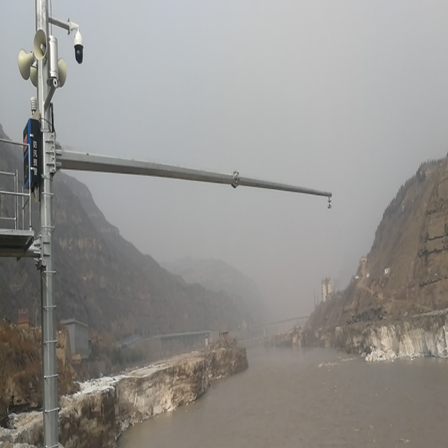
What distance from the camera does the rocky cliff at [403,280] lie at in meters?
49.7

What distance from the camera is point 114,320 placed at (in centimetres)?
4219

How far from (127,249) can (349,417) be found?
35.8m

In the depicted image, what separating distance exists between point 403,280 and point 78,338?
39.3m

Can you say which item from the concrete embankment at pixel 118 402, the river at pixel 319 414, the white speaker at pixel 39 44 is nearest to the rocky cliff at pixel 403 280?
the river at pixel 319 414

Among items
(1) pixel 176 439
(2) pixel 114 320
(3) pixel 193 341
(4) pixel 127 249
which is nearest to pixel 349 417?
(1) pixel 176 439

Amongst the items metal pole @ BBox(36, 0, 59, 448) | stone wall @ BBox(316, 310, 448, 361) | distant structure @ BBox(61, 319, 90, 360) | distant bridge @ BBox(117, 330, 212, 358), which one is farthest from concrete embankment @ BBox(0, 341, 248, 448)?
stone wall @ BBox(316, 310, 448, 361)

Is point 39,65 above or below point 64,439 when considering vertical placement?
above

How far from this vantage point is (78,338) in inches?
1312

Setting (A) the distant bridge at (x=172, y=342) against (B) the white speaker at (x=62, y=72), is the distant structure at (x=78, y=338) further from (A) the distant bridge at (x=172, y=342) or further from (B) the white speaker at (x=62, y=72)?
(B) the white speaker at (x=62, y=72)

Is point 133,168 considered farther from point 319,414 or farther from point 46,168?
point 319,414

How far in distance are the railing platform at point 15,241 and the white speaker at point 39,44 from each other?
1.83 metres

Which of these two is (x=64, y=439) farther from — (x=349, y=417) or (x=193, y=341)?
(x=193, y=341)

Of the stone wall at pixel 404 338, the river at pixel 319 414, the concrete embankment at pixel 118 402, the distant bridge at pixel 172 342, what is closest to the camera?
the concrete embankment at pixel 118 402

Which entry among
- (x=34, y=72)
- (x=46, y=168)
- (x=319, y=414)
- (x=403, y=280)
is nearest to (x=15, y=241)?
(x=46, y=168)
